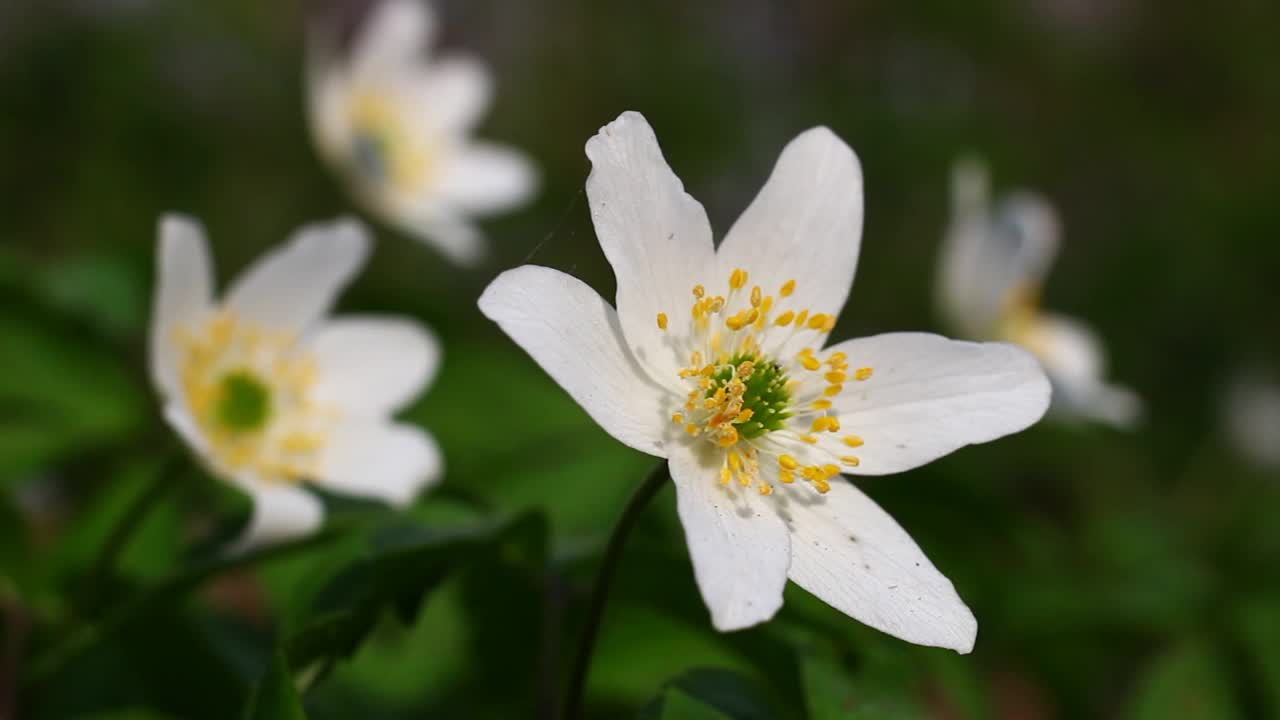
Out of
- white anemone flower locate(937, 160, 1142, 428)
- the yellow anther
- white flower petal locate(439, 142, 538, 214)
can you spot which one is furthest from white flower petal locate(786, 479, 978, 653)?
white flower petal locate(439, 142, 538, 214)

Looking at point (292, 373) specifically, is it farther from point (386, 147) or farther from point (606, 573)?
point (386, 147)

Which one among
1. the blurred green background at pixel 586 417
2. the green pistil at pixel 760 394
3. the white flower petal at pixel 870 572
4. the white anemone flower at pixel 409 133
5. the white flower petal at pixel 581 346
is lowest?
the blurred green background at pixel 586 417

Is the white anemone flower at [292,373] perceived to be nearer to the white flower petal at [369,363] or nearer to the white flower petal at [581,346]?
the white flower petal at [369,363]

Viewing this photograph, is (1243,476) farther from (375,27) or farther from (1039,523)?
(375,27)

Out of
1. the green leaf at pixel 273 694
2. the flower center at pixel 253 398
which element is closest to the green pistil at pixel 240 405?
the flower center at pixel 253 398

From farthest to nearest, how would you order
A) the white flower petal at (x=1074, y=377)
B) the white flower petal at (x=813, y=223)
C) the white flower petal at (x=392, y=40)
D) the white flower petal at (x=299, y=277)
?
the white flower petal at (x=392, y=40), the white flower petal at (x=1074, y=377), the white flower petal at (x=299, y=277), the white flower petal at (x=813, y=223)

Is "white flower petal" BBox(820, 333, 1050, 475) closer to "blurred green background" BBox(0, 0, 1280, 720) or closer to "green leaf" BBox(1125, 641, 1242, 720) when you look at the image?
"blurred green background" BBox(0, 0, 1280, 720)
